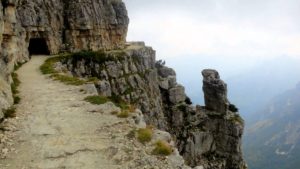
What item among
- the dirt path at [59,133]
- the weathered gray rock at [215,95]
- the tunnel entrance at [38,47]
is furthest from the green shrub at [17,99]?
the weathered gray rock at [215,95]

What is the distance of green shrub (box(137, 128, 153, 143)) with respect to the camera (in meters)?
24.5

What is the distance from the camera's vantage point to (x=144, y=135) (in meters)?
24.8

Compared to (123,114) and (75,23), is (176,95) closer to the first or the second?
(75,23)

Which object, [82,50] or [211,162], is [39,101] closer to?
[82,50]

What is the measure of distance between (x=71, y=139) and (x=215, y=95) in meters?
75.2

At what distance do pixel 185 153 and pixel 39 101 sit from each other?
197 feet

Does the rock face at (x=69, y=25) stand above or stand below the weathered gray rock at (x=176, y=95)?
above

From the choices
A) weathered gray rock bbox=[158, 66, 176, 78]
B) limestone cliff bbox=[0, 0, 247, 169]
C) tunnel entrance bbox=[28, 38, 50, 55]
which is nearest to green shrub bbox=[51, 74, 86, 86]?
limestone cliff bbox=[0, 0, 247, 169]

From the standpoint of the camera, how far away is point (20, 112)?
98.8 ft

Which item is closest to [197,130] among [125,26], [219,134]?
[219,134]

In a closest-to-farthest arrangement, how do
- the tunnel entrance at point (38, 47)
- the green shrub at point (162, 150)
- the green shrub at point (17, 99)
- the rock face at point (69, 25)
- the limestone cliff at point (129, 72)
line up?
1. the green shrub at point (162, 150)
2. the green shrub at point (17, 99)
3. the rock face at point (69, 25)
4. the limestone cliff at point (129, 72)
5. the tunnel entrance at point (38, 47)

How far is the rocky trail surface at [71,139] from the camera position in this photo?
21484 millimetres

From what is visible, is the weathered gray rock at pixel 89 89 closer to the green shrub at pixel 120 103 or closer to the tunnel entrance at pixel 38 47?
the green shrub at pixel 120 103

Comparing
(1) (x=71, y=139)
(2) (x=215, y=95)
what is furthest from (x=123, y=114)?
(2) (x=215, y=95)
